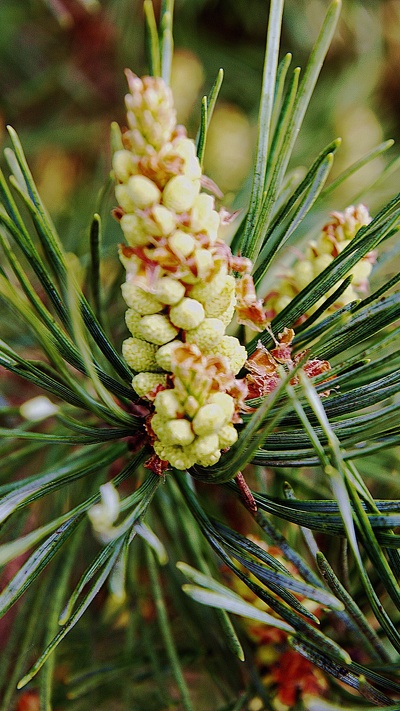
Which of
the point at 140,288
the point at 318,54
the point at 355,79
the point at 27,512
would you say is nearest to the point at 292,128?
the point at 318,54

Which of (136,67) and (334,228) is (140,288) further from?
(136,67)

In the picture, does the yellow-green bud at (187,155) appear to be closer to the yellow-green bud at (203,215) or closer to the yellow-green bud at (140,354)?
the yellow-green bud at (203,215)

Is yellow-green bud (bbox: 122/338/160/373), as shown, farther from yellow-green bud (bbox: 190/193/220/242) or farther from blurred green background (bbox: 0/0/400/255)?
blurred green background (bbox: 0/0/400/255)

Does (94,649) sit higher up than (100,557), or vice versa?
(100,557)

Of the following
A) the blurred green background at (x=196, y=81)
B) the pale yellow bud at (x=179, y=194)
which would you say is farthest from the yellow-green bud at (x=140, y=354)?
the blurred green background at (x=196, y=81)

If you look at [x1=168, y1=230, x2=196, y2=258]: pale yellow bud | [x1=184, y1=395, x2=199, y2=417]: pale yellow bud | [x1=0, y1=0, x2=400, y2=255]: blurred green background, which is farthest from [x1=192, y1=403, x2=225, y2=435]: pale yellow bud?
[x1=0, y1=0, x2=400, y2=255]: blurred green background

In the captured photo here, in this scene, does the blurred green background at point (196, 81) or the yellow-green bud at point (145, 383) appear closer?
the yellow-green bud at point (145, 383)
